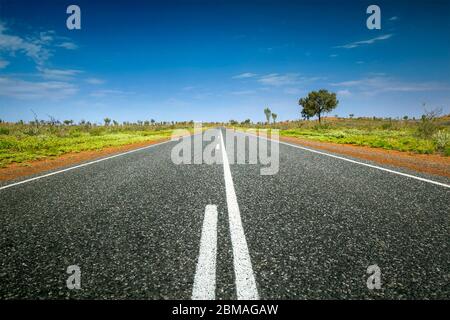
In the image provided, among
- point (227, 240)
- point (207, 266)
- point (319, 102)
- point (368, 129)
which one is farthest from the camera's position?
point (319, 102)

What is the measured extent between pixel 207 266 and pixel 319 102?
204 feet

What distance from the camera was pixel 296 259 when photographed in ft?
7.50

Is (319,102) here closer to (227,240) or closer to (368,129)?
(368,129)

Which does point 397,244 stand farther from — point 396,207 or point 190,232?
point 190,232

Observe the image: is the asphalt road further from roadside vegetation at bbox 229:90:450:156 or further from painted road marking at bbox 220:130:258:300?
roadside vegetation at bbox 229:90:450:156

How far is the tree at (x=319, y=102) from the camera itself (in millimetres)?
57406

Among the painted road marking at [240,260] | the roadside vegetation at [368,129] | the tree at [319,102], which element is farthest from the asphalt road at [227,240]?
the tree at [319,102]

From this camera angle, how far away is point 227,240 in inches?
103

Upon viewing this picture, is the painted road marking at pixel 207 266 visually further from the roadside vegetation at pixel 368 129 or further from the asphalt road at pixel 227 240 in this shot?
the roadside vegetation at pixel 368 129

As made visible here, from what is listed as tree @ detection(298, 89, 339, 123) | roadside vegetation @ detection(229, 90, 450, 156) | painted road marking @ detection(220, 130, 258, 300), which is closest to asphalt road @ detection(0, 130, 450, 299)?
painted road marking @ detection(220, 130, 258, 300)

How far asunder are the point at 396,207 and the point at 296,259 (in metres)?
2.36

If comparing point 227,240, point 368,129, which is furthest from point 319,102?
point 227,240

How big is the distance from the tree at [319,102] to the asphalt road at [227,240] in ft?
189
